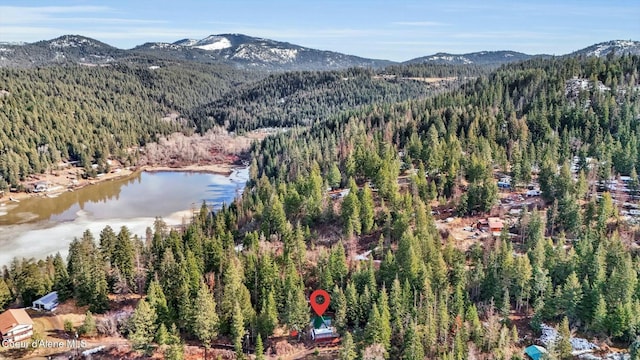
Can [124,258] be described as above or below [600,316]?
above

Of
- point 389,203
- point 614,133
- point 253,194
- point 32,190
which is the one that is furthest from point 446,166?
point 32,190

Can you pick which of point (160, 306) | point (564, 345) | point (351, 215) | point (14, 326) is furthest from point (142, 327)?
point (564, 345)

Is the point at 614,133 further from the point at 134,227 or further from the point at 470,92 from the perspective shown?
the point at 134,227

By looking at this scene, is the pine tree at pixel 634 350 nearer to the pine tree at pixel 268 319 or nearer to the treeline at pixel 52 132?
the pine tree at pixel 268 319

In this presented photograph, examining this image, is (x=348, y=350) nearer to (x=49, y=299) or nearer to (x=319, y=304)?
(x=319, y=304)

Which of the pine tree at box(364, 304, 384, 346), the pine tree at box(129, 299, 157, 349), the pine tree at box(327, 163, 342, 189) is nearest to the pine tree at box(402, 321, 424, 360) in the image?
the pine tree at box(364, 304, 384, 346)

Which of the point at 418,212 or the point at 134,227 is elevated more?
the point at 418,212
